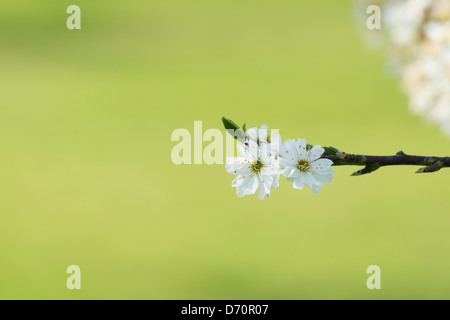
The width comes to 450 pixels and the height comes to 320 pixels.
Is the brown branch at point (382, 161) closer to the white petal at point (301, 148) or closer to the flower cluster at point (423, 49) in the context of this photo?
the white petal at point (301, 148)

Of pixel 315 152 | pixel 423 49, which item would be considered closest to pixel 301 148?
pixel 315 152

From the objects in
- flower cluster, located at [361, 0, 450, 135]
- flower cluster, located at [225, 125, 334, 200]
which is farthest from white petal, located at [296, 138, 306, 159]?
flower cluster, located at [361, 0, 450, 135]

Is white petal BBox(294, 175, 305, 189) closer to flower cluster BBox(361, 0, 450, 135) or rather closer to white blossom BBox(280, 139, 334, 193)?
white blossom BBox(280, 139, 334, 193)

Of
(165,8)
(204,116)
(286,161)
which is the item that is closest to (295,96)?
(204,116)

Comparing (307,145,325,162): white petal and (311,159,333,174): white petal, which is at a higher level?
(307,145,325,162): white petal

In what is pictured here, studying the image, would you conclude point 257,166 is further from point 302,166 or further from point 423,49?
point 423,49

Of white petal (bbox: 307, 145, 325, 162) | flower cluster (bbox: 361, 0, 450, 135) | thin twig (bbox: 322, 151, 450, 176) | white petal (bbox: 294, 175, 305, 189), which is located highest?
flower cluster (bbox: 361, 0, 450, 135)
